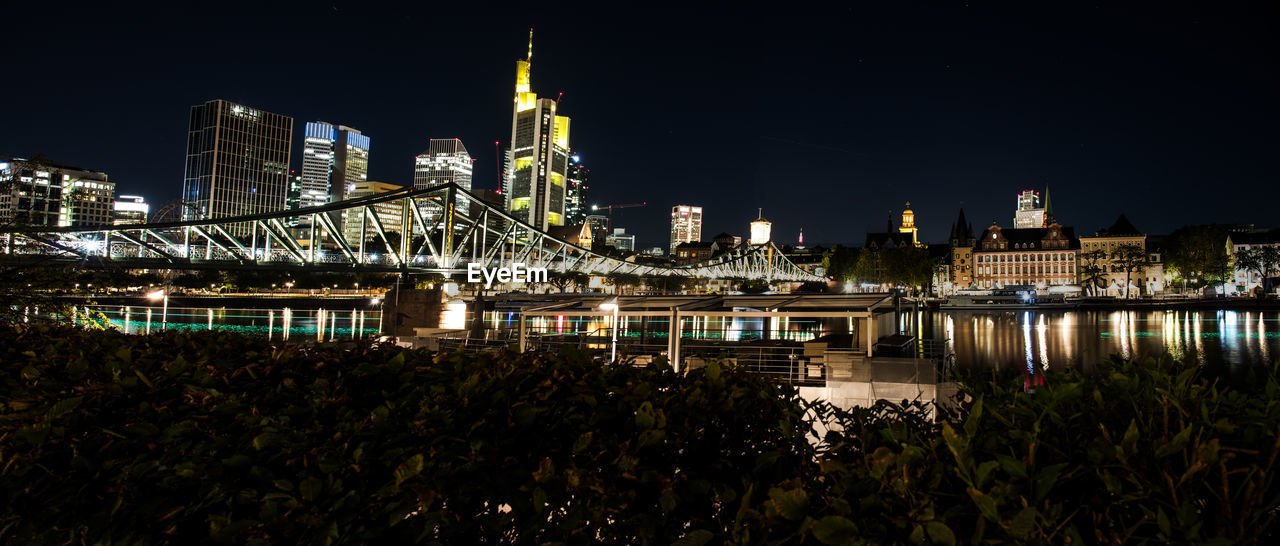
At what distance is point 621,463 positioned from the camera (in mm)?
2057

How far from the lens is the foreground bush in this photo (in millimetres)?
1652

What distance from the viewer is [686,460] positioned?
2.31 meters

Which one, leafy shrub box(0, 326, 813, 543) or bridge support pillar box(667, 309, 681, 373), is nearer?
leafy shrub box(0, 326, 813, 543)

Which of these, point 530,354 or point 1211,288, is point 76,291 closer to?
point 530,354

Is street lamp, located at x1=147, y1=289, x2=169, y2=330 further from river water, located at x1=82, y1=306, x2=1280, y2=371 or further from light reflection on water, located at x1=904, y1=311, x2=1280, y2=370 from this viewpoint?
light reflection on water, located at x1=904, y1=311, x2=1280, y2=370

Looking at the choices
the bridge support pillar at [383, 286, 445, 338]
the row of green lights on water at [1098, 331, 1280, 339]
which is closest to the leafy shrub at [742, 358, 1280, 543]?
the bridge support pillar at [383, 286, 445, 338]

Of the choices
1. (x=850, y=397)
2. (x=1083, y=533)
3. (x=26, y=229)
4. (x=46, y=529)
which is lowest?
(x=850, y=397)

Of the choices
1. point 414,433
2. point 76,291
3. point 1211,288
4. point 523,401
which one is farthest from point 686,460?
point 1211,288

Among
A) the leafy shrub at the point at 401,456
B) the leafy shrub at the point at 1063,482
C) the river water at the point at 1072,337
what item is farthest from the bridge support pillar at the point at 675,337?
the river water at the point at 1072,337

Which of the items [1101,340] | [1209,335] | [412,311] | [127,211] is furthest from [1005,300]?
[127,211]

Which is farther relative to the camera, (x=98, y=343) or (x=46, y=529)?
(x=98, y=343)

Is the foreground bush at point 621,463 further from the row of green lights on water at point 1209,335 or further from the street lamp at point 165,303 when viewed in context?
the row of green lights on water at point 1209,335

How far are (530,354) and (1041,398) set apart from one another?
2359 millimetres

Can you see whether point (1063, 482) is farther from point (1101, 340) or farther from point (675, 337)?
point (1101, 340)
